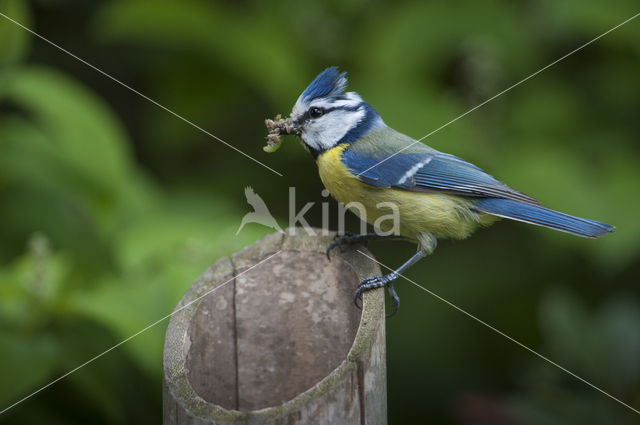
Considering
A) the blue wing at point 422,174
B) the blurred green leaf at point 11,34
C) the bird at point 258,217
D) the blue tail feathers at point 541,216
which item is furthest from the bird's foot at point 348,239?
the blurred green leaf at point 11,34

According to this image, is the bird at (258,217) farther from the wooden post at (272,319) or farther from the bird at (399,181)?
the wooden post at (272,319)

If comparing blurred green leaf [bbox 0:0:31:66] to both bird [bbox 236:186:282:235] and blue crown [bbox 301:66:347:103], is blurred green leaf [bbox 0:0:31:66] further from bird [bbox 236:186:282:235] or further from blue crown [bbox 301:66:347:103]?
blue crown [bbox 301:66:347:103]

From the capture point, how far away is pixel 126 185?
3.30m

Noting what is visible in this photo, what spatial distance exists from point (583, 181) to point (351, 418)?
2210mm

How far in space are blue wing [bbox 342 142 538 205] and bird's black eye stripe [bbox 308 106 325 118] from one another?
189 millimetres

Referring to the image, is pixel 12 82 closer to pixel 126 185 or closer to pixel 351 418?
pixel 126 185

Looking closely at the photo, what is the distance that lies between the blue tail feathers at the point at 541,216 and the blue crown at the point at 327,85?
66 centimetres

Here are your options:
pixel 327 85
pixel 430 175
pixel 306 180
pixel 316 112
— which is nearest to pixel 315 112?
pixel 316 112

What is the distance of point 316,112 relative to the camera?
2498mm

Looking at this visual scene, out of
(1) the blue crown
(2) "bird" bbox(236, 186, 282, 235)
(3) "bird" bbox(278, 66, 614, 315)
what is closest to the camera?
(1) the blue crown

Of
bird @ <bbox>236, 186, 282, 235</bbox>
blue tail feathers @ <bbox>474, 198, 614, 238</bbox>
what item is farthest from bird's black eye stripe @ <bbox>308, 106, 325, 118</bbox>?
blue tail feathers @ <bbox>474, 198, 614, 238</bbox>

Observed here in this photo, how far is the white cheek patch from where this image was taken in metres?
2.55

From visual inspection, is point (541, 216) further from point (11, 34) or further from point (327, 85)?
point (11, 34)

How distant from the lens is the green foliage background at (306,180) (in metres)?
2.80
